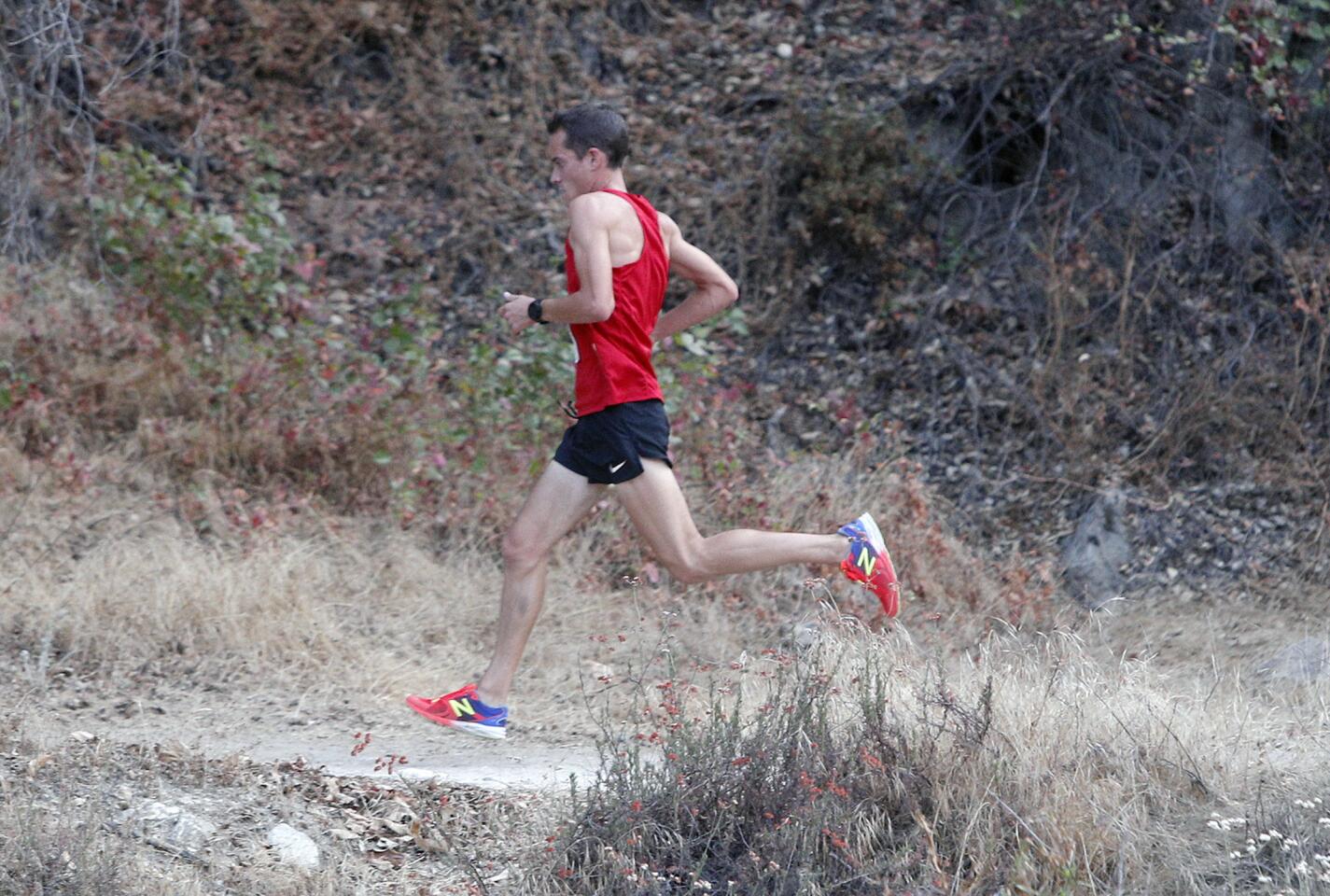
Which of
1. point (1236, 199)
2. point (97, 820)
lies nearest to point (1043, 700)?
point (97, 820)

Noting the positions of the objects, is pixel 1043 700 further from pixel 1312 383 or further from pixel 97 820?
pixel 1312 383

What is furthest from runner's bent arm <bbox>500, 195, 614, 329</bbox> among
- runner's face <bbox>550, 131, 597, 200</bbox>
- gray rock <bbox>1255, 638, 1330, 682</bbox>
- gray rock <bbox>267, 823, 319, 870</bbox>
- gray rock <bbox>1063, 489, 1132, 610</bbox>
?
gray rock <bbox>1063, 489, 1132, 610</bbox>

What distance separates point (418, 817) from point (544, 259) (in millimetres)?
5232

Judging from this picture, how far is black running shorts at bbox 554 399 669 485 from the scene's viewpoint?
434 cm

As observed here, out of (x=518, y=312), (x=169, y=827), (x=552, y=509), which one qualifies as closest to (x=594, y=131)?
(x=518, y=312)

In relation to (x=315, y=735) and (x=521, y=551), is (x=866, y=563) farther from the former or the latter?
(x=315, y=735)

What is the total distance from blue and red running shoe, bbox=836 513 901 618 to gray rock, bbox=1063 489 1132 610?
2222 mm

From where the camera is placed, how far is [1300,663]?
5.50m

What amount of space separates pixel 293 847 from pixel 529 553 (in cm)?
113

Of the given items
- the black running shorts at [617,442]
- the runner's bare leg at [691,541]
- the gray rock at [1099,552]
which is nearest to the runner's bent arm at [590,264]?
the black running shorts at [617,442]

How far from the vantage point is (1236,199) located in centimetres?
803

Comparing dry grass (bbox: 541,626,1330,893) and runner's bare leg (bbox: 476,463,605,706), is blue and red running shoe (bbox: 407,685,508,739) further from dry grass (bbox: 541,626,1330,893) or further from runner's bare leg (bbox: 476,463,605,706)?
dry grass (bbox: 541,626,1330,893)

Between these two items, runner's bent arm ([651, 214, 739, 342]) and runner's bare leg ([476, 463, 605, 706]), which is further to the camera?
runner's bent arm ([651, 214, 739, 342])

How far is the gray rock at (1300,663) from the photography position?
537cm
